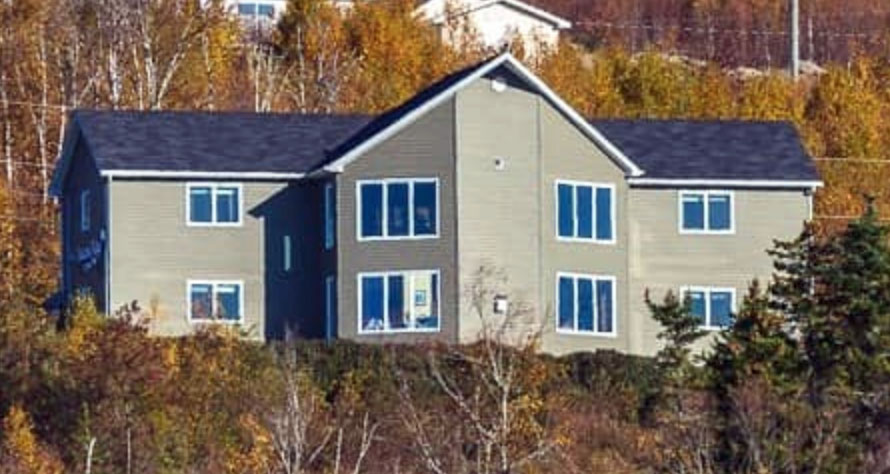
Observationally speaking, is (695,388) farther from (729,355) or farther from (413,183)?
(413,183)

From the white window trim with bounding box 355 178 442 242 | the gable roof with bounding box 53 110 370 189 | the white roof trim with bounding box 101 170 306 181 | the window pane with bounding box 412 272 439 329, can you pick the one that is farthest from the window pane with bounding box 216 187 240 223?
the window pane with bounding box 412 272 439 329

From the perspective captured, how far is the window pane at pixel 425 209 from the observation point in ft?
194

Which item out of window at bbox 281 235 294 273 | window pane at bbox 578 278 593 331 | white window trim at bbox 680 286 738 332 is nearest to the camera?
window pane at bbox 578 278 593 331

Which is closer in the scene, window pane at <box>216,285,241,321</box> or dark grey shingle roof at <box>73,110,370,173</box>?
window pane at <box>216,285,241,321</box>

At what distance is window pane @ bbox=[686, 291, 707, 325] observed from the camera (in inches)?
2420

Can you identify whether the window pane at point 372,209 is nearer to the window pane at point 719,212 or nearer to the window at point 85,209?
the window at point 85,209

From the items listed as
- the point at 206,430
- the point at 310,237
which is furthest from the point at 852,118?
the point at 206,430

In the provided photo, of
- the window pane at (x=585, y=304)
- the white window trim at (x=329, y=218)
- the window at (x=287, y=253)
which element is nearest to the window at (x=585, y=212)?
the window pane at (x=585, y=304)

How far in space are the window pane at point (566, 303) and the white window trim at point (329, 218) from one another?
415 centimetres

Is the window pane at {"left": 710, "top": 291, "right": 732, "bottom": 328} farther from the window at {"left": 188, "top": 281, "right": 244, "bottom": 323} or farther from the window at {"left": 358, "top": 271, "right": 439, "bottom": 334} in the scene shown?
the window at {"left": 188, "top": 281, "right": 244, "bottom": 323}

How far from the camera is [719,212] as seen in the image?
6253cm

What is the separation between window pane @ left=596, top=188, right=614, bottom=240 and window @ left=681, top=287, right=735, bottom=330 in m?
2.10

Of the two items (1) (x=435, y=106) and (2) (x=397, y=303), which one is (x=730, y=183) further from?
(2) (x=397, y=303)

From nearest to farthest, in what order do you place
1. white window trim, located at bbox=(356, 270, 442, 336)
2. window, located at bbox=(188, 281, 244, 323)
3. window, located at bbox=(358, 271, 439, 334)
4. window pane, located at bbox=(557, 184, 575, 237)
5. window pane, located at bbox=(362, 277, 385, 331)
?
white window trim, located at bbox=(356, 270, 442, 336), window, located at bbox=(358, 271, 439, 334), window pane, located at bbox=(362, 277, 385, 331), window pane, located at bbox=(557, 184, 575, 237), window, located at bbox=(188, 281, 244, 323)
